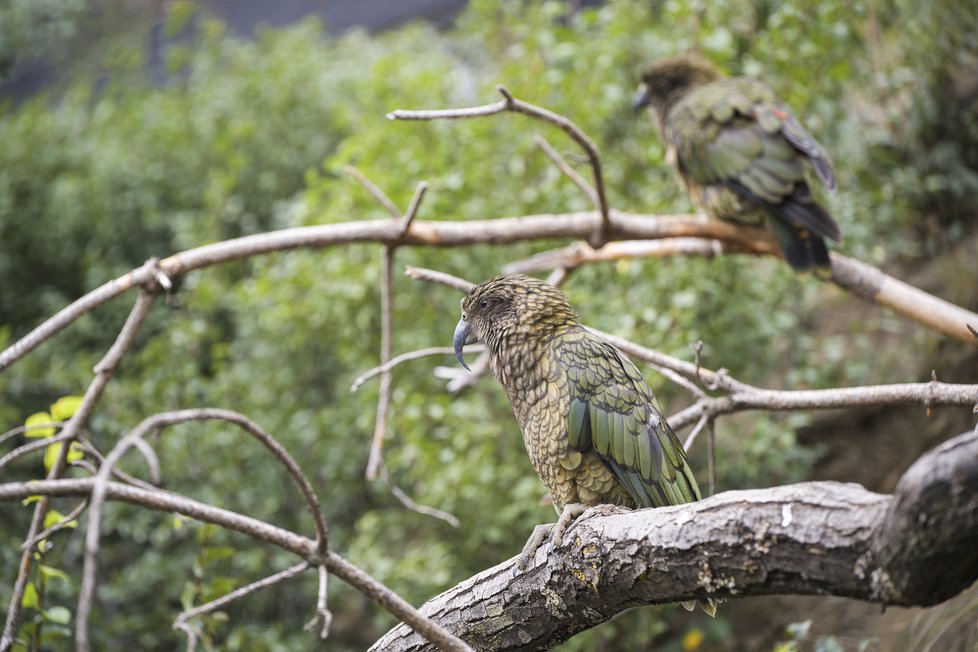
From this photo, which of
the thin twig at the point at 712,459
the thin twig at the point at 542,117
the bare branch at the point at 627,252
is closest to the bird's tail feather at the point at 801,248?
the bare branch at the point at 627,252

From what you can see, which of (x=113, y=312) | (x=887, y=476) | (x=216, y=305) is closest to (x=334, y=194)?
(x=216, y=305)

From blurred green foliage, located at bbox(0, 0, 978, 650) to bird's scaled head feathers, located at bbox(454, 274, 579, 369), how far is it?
1195 mm

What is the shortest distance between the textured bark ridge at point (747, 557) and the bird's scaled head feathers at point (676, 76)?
9.58 ft

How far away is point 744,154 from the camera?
3686mm

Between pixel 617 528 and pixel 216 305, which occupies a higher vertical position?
pixel 617 528

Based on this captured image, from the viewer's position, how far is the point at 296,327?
4723 millimetres

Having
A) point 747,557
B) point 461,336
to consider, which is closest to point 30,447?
point 461,336

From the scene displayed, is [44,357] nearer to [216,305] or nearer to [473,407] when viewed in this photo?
[216,305]

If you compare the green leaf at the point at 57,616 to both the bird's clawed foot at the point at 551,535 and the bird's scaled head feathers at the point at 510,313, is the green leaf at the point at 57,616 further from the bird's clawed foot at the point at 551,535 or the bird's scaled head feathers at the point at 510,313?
the bird's clawed foot at the point at 551,535

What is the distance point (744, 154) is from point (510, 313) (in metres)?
1.72

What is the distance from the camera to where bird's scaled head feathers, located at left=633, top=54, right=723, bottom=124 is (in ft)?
13.8

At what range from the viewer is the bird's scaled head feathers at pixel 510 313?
2449 millimetres

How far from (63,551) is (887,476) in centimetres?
451

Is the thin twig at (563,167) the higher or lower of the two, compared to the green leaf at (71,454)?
higher
